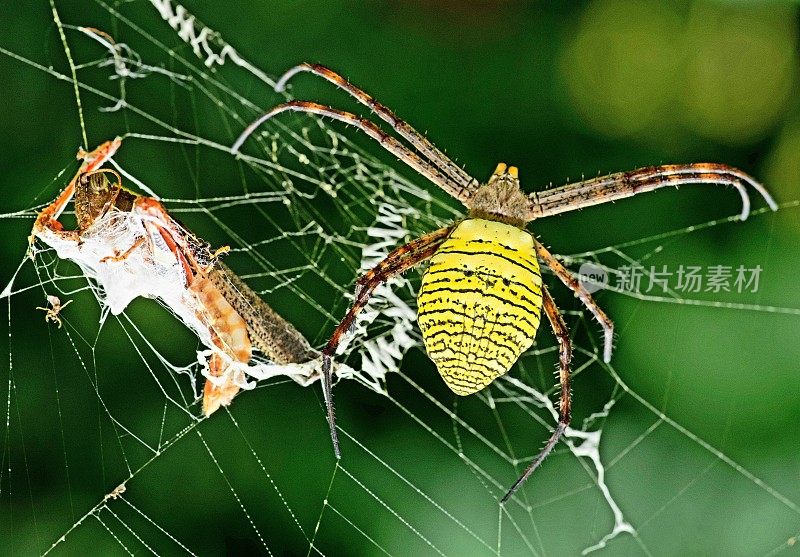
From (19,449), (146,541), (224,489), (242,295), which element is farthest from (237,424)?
(242,295)

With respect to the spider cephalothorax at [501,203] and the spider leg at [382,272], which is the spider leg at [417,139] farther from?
the spider leg at [382,272]

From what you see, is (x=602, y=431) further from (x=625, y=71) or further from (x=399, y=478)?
(x=625, y=71)

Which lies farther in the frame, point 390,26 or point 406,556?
point 390,26

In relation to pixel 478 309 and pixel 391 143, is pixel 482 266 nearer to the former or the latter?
pixel 478 309

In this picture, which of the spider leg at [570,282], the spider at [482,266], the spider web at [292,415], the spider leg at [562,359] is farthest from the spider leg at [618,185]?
the spider web at [292,415]

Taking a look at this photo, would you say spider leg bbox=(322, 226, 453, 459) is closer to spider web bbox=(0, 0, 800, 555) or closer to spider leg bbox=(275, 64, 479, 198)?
spider leg bbox=(275, 64, 479, 198)

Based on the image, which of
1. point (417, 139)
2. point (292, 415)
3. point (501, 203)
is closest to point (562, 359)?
point (501, 203)
